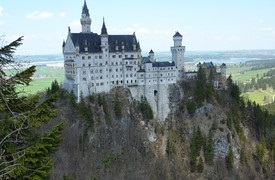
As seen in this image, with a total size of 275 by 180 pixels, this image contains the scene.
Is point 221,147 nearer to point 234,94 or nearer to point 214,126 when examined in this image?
point 214,126

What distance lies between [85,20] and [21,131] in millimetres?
69299

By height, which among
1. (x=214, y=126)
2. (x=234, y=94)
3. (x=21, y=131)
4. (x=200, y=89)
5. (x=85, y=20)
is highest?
(x=85, y=20)

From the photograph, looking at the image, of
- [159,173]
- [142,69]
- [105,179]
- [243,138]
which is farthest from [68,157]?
[243,138]

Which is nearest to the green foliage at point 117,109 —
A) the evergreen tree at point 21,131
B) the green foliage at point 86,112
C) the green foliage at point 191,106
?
the green foliage at point 86,112

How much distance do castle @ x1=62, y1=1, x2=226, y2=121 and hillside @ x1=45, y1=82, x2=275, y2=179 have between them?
2643 millimetres

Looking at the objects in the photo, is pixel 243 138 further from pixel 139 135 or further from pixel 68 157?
pixel 68 157

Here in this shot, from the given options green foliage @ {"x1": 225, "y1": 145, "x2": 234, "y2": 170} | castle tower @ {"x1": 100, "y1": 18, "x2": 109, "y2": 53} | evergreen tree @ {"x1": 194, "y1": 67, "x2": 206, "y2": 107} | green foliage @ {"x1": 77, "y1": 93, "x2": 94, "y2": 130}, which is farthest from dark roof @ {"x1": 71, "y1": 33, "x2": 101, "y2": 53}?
green foliage @ {"x1": 225, "y1": 145, "x2": 234, "y2": 170}

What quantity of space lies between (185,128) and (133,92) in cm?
1579

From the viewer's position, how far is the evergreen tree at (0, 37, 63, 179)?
11.9m

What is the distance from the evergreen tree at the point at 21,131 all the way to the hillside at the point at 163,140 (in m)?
47.8

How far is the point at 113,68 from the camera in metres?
77.1

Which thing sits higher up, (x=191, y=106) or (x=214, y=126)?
(x=191, y=106)

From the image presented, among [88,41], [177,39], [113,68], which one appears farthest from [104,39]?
[177,39]

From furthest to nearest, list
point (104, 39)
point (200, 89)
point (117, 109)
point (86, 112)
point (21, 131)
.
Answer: point (200, 89)
point (104, 39)
point (117, 109)
point (86, 112)
point (21, 131)
